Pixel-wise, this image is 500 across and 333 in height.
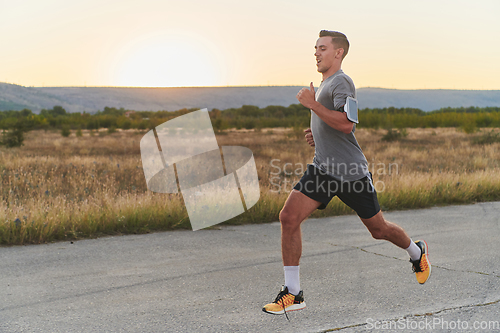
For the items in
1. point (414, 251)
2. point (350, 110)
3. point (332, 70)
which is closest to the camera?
point (350, 110)

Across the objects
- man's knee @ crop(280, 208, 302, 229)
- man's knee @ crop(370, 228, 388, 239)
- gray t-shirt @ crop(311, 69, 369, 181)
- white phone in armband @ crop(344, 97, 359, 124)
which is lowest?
man's knee @ crop(370, 228, 388, 239)

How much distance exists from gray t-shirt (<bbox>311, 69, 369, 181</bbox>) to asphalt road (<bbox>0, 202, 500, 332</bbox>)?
1126 mm

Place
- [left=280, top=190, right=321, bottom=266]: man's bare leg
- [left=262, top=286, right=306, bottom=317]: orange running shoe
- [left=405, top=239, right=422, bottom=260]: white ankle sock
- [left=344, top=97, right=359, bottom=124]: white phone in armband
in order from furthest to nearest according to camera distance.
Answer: [left=405, top=239, right=422, bottom=260]: white ankle sock, [left=280, top=190, right=321, bottom=266]: man's bare leg, [left=262, top=286, right=306, bottom=317]: orange running shoe, [left=344, top=97, right=359, bottom=124]: white phone in armband

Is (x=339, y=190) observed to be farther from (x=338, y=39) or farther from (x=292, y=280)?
(x=338, y=39)

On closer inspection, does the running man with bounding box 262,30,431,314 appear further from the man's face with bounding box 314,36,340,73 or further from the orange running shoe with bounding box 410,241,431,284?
the orange running shoe with bounding box 410,241,431,284

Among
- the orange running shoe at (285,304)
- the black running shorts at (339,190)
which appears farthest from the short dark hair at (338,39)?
the orange running shoe at (285,304)

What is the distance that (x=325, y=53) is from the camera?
11.7 feet

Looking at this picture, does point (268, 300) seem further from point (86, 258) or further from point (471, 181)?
point (471, 181)

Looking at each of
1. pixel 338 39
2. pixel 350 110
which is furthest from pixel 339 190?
pixel 338 39

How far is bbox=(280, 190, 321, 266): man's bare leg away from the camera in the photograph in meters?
3.55

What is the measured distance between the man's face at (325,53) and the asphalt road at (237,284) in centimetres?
200

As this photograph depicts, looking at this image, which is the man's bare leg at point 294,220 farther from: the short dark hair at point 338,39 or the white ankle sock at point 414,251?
the short dark hair at point 338,39

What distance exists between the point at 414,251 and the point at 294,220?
135cm

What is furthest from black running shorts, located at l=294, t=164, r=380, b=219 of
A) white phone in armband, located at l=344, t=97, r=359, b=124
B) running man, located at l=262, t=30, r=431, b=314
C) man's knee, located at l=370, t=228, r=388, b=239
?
white phone in armband, located at l=344, t=97, r=359, b=124
